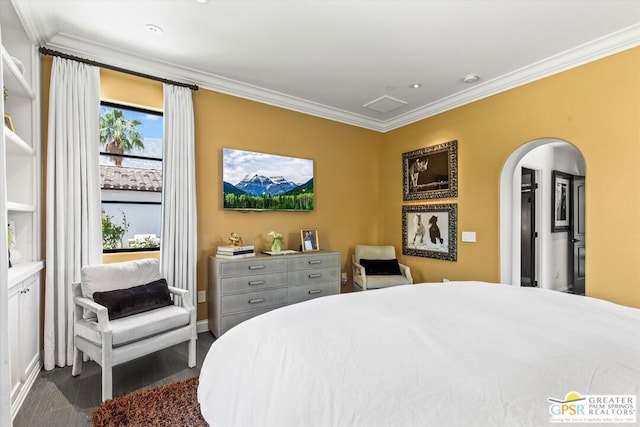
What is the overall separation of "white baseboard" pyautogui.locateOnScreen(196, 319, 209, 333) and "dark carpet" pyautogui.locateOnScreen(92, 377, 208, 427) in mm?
1165

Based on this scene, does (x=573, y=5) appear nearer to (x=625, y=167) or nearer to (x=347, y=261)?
(x=625, y=167)

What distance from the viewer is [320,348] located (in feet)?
3.98

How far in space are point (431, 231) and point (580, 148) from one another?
5.94 ft

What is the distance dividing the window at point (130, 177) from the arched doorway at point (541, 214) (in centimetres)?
378

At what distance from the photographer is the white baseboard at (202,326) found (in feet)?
11.3

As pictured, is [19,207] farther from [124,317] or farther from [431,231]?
[431,231]

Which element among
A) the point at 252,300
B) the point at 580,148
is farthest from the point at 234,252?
the point at 580,148

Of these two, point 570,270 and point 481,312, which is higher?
point 481,312

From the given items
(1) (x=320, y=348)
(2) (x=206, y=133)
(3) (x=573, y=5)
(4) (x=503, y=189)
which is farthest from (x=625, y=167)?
(2) (x=206, y=133)

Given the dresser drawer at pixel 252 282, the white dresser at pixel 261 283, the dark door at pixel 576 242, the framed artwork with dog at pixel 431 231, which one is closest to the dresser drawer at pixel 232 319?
the white dresser at pixel 261 283

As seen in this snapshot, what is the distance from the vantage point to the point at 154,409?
2051 mm

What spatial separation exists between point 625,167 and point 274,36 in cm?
318

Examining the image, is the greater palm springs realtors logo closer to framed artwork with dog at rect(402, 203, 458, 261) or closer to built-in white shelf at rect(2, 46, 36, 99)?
framed artwork with dog at rect(402, 203, 458, 261)

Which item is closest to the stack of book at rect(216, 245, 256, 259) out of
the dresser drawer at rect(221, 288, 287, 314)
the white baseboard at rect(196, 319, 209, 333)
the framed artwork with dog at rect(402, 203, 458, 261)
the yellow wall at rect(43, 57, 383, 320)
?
the yellow wall at rect(43, 57, 383, 320)
